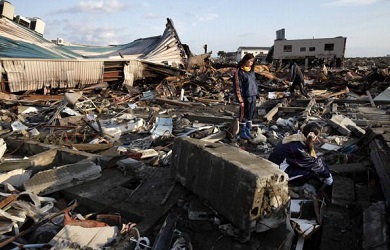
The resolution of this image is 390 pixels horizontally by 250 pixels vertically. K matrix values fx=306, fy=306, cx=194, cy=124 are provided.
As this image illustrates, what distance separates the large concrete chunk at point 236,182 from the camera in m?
2.87

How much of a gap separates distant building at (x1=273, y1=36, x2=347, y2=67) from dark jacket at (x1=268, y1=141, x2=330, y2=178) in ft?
91.2

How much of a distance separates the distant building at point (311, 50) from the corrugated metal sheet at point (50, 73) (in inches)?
830

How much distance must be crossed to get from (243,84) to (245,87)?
3.5 inches

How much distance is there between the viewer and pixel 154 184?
4.38 m

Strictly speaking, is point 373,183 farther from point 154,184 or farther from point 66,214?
point 66,214

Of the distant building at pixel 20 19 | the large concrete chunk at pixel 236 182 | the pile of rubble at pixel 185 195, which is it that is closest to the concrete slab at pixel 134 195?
the pile of rubble at pixel 185 195

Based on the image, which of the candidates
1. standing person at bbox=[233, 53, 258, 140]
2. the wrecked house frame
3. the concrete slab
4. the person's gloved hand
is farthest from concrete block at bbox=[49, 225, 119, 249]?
the wrecked house frame

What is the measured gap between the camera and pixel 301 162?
4.43 m

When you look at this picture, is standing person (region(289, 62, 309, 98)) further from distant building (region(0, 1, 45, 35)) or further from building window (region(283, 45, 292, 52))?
building window (region(283, 45, 292, 52))

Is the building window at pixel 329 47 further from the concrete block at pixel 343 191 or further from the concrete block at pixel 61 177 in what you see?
the concrete block at pixel 61 177

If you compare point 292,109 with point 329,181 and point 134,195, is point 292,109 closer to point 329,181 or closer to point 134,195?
point 329,181

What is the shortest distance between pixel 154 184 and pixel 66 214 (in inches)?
48.6

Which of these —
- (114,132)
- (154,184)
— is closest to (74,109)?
(114,132)

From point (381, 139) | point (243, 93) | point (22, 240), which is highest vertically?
point (243, 93)
